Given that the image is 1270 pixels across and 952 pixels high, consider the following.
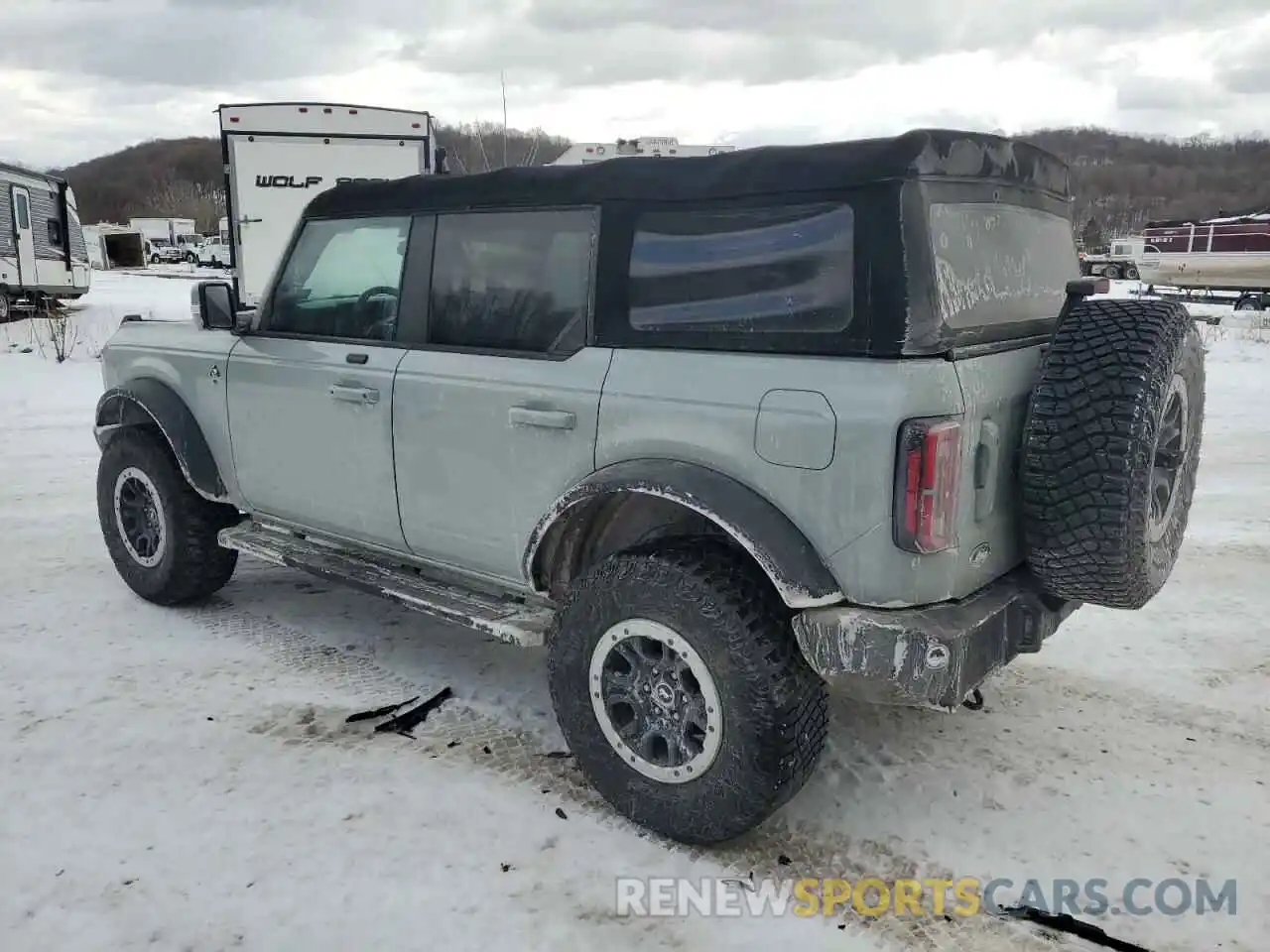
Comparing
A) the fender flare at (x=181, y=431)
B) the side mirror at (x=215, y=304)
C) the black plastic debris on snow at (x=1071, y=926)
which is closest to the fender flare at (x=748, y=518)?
the black plastic debris on snow at (x=1071, y=926)

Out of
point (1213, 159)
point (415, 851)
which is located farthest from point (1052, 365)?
point (1213, 159)

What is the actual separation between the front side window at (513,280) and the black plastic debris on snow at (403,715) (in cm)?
138

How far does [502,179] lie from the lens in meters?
3.42

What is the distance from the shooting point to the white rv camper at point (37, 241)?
736 inches

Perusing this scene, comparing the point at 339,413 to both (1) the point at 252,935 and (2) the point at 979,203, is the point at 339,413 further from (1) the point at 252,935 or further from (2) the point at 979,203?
(2) the point at 979,203

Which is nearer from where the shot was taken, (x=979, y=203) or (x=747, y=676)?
(x=747, y=676)

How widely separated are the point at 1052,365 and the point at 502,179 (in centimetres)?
189

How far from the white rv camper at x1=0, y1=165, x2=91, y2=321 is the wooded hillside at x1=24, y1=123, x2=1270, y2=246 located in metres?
89.3

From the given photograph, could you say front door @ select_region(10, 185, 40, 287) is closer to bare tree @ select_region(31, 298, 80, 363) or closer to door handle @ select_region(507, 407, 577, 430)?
bare tree @ select_region(31, 298, 80, 363)

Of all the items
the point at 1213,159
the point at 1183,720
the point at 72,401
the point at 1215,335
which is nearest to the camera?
the point at 1183,720

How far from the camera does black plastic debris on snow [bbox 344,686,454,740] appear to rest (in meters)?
3.61

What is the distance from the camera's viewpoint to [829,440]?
2539mm

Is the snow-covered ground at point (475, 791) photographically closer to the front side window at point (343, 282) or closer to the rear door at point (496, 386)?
the rear door at point (496, 386)
